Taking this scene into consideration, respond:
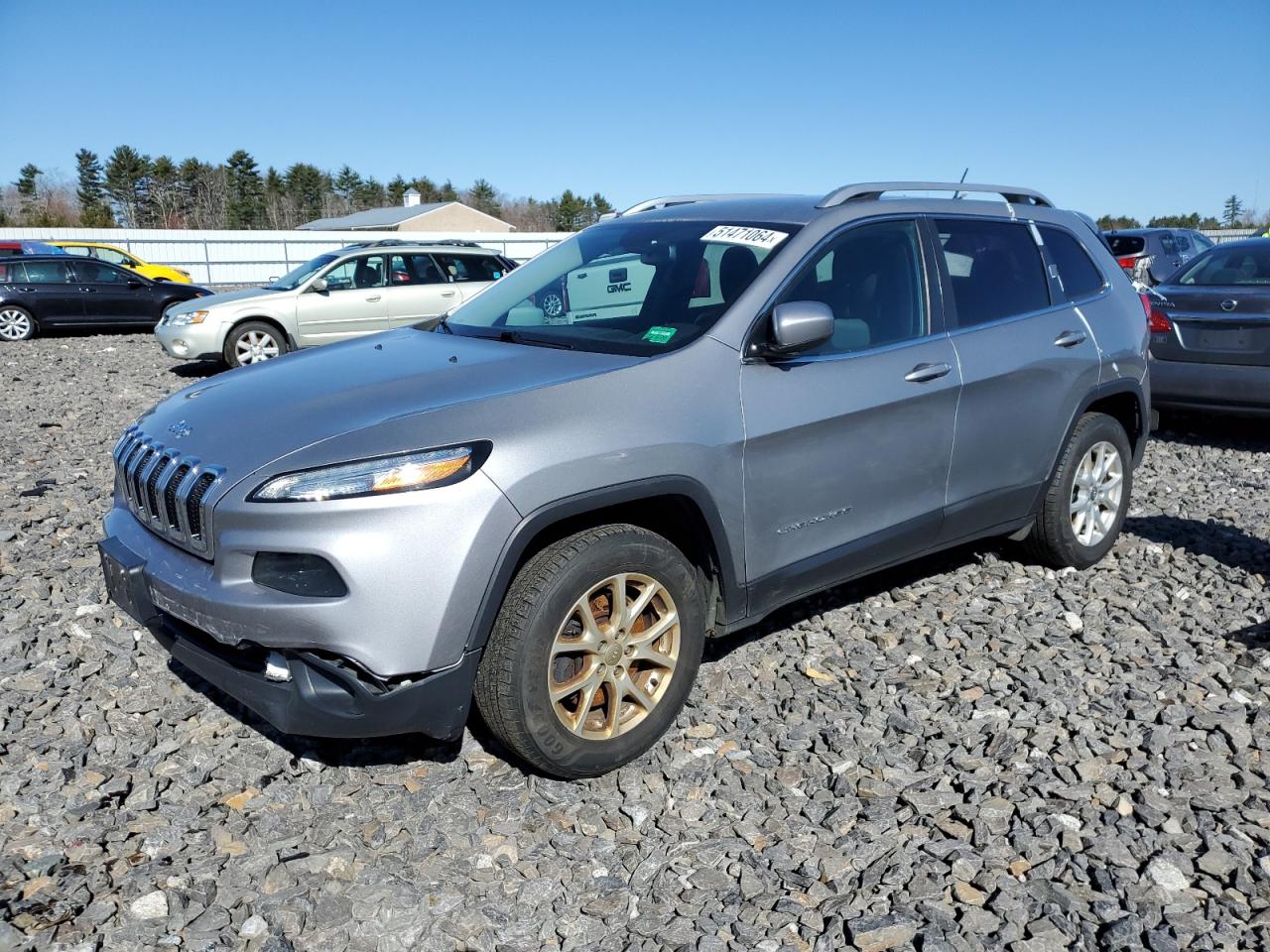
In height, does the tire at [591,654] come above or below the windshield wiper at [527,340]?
below

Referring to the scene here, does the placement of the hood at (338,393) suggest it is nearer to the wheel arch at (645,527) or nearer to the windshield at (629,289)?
the windshield at (629,289)

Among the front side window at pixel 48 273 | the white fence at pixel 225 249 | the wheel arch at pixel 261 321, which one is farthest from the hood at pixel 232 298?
the white fence at pixel 225 249

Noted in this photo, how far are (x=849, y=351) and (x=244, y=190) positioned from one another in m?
90.8

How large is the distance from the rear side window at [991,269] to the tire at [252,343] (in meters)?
9.66

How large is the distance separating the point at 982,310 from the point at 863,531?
48.9 inches

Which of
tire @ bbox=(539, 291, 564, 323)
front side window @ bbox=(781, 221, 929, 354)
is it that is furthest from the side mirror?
tire @ bbox=(539, 291, 564, 323)

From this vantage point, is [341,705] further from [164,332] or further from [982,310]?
[164,332]

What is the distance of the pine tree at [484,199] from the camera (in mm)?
101688

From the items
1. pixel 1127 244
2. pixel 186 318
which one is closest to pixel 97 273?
pixel 186 318

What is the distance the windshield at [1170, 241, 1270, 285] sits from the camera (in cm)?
787

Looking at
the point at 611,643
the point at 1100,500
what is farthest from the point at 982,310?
the point at 611,643

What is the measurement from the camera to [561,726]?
123 inches

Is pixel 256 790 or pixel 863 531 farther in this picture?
pixel 863 531

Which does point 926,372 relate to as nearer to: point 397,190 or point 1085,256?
point 1085,256
